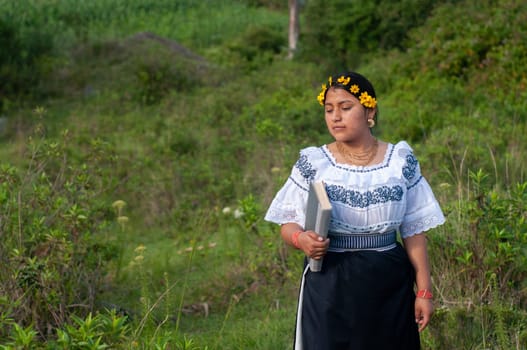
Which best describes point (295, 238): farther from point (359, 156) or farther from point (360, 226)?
point (359, 156)

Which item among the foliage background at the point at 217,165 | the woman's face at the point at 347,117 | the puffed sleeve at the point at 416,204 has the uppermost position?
the woman's face at the point at 347,117

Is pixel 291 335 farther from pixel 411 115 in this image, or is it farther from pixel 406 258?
pixel 411 115

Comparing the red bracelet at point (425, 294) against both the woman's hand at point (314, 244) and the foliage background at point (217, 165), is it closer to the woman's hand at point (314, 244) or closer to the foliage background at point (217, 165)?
the woman's hand at point (314, 244)

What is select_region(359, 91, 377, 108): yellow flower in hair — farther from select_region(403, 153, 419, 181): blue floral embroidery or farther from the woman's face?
select_region(403, 153, 419, 181): blue floral embroidery

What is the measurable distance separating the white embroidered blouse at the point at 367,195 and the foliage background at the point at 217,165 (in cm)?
74

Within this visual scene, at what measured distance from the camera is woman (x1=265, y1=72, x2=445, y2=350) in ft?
9.31

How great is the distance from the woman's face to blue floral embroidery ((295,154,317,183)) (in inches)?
5.6

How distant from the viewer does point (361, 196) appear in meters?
2.81

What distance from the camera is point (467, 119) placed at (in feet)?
29.4

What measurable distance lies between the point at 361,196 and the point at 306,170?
0.74ft

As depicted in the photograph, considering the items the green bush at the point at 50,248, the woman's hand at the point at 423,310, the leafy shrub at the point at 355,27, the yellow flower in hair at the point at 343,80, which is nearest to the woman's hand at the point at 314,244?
the woman's hand at the point at 423,310

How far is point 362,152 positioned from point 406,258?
43 centimetres

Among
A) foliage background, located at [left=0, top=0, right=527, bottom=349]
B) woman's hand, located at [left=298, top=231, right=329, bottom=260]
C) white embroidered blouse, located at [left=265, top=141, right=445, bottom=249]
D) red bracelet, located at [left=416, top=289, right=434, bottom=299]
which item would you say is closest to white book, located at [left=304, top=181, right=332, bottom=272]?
woman's hand, located at [left=298, top=231, right=329, bottom=260]

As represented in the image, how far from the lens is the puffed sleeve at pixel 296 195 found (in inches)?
114
